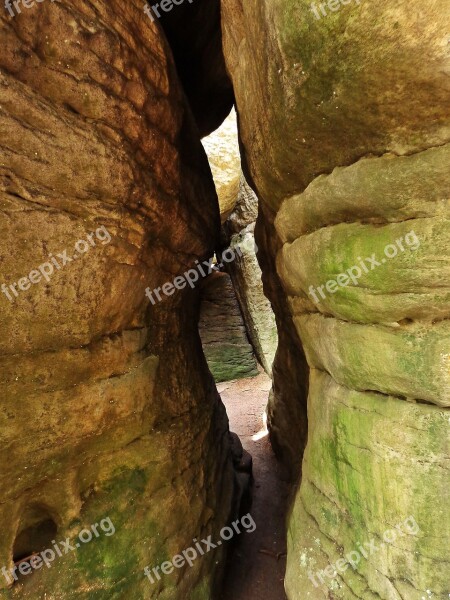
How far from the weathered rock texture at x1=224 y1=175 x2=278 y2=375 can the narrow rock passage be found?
14.4ft

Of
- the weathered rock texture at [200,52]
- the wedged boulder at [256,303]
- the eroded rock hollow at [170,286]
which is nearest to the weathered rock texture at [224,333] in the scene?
the wedged boulder at [256,303]

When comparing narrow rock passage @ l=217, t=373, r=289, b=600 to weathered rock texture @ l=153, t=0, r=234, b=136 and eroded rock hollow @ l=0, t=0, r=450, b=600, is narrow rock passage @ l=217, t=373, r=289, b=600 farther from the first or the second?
weathered rock texture @ l=153, t=0, r=234, b=136

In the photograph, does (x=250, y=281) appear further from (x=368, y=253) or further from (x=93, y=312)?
(x=368, y=253)

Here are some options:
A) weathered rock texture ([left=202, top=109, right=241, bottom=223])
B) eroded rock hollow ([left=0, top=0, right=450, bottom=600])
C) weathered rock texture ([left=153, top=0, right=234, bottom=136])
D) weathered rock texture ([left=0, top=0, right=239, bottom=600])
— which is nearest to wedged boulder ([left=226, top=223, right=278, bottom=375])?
weathered rock texture ([left=202, top=109, right=241, bottom=223])

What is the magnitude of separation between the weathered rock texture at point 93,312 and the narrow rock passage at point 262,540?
0.81m

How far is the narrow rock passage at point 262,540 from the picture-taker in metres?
5.07

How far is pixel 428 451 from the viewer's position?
2393mm

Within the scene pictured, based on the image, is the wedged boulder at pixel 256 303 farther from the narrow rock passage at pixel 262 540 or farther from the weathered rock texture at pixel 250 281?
the narrow rock passage at pixel 262 540

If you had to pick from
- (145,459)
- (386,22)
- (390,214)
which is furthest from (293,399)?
(386,22)

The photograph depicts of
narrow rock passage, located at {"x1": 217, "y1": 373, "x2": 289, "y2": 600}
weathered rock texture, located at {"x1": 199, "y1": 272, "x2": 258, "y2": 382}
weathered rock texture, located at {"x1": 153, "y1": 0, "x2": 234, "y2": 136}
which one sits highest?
weathered rock texture, located at {"x1": 153, "y1": 0, "x2": 234, "y2": 136}

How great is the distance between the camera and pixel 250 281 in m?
14.3

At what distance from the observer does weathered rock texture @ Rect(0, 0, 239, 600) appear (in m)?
3.00

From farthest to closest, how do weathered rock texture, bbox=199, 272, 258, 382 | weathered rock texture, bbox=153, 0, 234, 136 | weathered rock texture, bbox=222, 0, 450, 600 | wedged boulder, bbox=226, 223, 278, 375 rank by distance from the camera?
weathered rock texture, bbox=199, 272, 258, 382 → wedged boulder, bbox=226, 223, 278, 375 → weathered rock texture, bbox=153, 0, 234, 136 → weathered rock texture, bbox=222, 0, 450, 600

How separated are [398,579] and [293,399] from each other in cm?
469
